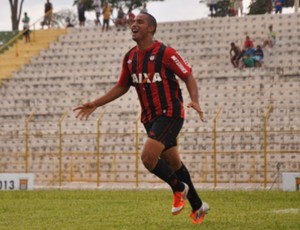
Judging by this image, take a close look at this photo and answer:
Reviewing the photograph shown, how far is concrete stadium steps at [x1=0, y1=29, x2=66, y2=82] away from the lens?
40.4 metres

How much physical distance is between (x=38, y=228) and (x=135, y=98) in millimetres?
24255

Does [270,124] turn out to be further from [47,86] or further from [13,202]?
[13,202]

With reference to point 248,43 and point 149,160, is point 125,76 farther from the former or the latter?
point 248,43

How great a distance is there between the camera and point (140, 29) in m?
11.2

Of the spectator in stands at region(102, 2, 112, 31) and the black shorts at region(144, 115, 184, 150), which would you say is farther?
the spectator in stands at region(102, 2, 112, 31)

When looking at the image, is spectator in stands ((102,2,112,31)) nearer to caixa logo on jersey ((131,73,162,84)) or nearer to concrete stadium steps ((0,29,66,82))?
concrete stadium steps ((0,29,66,82))

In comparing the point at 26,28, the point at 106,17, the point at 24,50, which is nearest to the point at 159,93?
the point at 106,17

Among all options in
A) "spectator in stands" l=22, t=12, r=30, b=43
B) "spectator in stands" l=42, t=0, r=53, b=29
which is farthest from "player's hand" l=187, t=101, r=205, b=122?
"spectator in stands" l=42, t=0, r=53, b=29

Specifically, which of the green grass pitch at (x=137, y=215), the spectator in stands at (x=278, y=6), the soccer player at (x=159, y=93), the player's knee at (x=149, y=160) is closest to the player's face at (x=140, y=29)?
the soccer player at (x=159, y=93)

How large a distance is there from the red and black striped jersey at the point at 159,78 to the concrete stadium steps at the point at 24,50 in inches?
1124

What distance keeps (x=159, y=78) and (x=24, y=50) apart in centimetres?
3153

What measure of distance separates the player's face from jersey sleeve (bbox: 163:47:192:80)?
327 mm

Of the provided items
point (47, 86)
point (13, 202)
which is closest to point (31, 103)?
point (47, 86)

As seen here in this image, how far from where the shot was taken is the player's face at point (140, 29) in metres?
11.2
